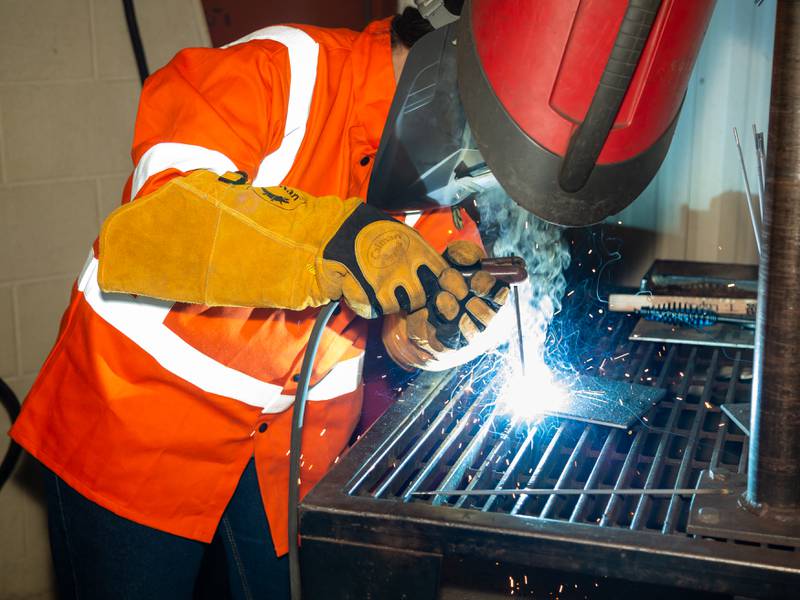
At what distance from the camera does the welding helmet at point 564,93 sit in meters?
1.03

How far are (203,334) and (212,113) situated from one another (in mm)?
374

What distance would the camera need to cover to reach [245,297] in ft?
3.97

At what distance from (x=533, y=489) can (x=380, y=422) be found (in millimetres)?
319

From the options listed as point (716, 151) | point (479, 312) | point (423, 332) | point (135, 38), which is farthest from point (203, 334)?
point (716, 151)

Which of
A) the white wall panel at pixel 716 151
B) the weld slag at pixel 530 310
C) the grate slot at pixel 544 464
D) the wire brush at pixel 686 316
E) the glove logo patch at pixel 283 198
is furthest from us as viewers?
the white wall panel at pixel 716 151

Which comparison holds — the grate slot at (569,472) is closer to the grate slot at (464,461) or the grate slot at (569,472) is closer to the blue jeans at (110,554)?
the grate slot at (464,461)

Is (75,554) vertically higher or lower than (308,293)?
lower

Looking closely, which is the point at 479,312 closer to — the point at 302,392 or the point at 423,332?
the point at 423,332

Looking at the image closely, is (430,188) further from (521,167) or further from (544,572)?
(544,572)

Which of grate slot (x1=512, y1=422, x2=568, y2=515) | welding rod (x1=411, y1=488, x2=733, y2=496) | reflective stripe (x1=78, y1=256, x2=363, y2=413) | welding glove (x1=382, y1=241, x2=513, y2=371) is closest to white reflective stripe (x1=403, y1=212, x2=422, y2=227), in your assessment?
welding glove (x1=382, y1=241, x2=513, y2=371)

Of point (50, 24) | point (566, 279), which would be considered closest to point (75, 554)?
point (50, 24)

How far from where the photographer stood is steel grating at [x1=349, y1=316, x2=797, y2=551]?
3.74 feet

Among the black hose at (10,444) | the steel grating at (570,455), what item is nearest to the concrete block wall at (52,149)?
the black hose at (10,444)

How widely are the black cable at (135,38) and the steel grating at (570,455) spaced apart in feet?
4.19
